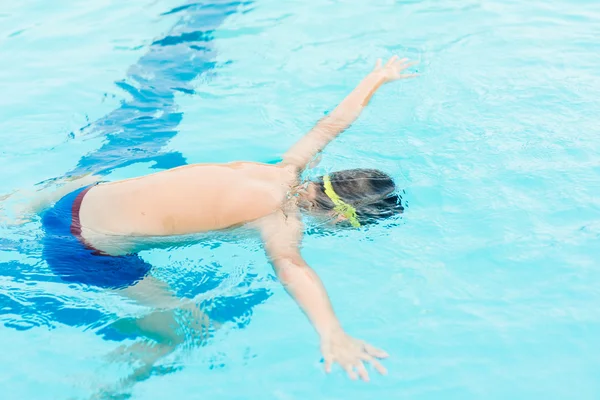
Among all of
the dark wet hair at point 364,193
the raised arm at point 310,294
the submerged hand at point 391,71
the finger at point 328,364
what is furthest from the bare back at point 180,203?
the submerged hand at point 391,71

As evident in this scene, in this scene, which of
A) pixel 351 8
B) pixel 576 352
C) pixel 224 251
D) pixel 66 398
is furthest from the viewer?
pixel 351 8

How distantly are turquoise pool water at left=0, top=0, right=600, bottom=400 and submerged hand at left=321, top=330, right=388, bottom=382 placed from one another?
0.31 m

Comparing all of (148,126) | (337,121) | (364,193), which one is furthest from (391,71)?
(148,126)

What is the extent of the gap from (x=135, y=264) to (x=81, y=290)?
343mm

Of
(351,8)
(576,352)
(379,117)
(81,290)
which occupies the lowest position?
(576,352)

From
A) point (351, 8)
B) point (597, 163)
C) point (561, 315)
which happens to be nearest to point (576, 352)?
point (561, 315)

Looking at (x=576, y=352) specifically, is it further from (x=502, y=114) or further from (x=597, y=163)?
(x=502, y=114)

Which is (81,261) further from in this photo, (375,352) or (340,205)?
(375,352)

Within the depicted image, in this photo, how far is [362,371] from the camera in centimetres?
297

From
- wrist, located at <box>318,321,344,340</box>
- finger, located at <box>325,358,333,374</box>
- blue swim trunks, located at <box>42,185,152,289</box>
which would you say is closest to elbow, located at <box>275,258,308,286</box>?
wrist, located at <box>318,321,344,340</box>

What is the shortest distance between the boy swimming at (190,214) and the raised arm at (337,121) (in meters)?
0.53

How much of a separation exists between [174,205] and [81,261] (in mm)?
679

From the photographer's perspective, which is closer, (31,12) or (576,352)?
(576,352)

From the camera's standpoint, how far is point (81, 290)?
3.76 m
